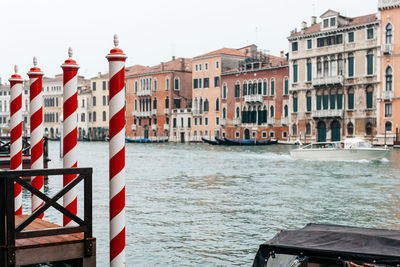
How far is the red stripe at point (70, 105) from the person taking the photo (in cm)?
441

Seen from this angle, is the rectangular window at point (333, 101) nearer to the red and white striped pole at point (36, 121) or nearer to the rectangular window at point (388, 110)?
the rectangular window at point (388, 110)

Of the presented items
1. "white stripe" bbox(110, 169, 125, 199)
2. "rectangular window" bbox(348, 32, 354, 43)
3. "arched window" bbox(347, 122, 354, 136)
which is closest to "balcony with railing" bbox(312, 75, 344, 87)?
"rectangular window" bbox(348, 32, 354, 43)

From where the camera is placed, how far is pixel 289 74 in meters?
40.9

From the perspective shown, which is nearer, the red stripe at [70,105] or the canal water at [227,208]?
the red stripe at [70,105]

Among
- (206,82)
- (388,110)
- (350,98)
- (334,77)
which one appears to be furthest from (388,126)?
(206,82)

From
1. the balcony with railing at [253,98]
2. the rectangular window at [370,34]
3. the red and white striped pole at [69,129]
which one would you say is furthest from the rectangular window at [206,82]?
the red and white striped pole at [69,129]

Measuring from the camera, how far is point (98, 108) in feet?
206

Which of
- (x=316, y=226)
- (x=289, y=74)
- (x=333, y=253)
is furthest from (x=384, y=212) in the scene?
(x=289, y=74)

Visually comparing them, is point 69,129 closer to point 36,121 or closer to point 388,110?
point 36,121

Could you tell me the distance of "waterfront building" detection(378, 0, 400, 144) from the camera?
114ft

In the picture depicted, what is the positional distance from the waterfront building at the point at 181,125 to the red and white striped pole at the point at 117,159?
4595 centimetres

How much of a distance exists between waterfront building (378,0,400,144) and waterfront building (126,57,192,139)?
21.3 m

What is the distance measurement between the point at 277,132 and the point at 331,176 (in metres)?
25.3

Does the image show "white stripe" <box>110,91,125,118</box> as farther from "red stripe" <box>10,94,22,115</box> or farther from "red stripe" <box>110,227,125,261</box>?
"red stripe" <box>10,94,22,115</box>
